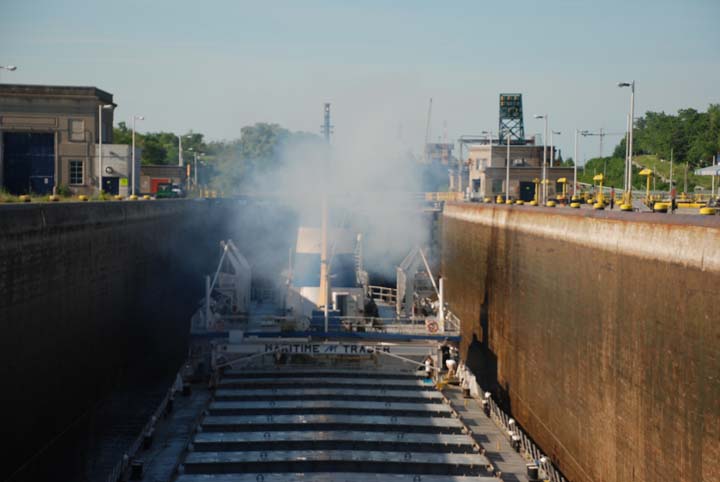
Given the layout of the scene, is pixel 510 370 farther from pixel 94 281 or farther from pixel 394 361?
pixel 94 281

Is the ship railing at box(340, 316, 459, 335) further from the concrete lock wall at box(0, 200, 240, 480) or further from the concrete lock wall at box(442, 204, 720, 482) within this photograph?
the concrete lock wall at box(0, 200, 240, 480)

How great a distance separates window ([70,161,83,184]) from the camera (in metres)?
59.3

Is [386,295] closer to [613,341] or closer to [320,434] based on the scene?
[613,341]

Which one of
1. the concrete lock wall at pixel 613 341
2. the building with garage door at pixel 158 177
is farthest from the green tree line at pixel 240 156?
the concrete lock wall at pixel 613 341

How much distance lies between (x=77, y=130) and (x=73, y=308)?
36.2m

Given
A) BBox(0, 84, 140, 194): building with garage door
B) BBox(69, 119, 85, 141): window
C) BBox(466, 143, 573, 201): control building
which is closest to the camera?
BBox(0, 84, 140, 194): building with garage door

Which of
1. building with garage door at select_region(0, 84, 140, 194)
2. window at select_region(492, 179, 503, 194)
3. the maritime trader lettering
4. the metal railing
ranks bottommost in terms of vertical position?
the metal railing

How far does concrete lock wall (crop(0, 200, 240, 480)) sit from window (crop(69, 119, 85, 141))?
55.2 feet

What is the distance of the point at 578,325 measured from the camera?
26078mm

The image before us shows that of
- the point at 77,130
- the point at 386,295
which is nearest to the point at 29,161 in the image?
A: the point at 77,130

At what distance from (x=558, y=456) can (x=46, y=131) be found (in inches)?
1739

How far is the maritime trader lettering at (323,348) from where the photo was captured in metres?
25.7

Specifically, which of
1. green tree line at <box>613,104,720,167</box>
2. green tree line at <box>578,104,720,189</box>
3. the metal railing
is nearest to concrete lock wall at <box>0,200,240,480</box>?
the metal railing

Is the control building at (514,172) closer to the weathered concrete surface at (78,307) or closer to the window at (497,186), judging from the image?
the window at (497,186)
